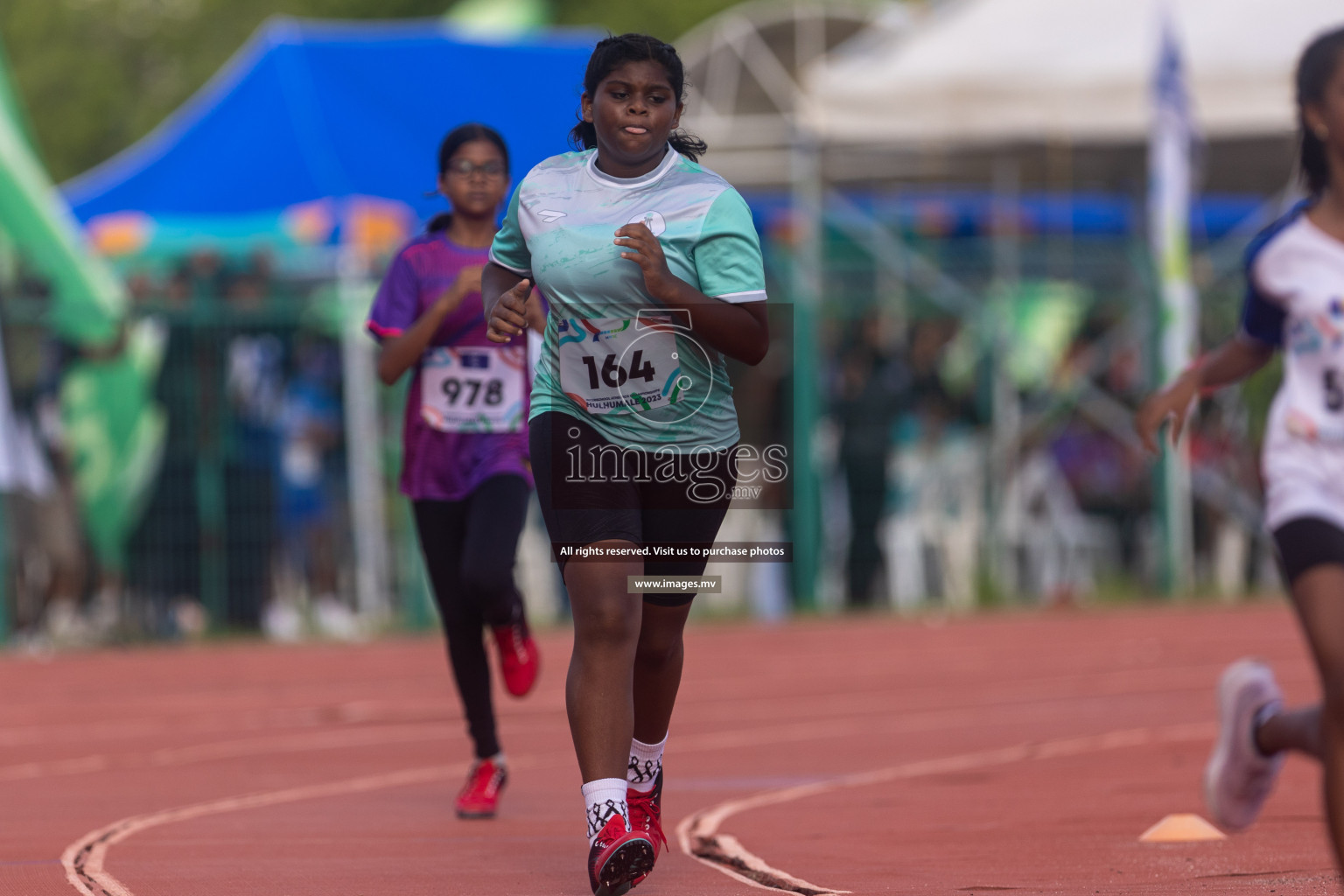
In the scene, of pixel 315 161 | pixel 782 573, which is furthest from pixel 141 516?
pixel 782 573

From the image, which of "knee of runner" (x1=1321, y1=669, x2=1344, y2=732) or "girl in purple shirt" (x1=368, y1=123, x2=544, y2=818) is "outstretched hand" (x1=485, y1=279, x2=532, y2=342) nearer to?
"girl in purple shirt" (x1=368, y1=123, x2=544, y2=818)

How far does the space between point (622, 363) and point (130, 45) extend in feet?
136

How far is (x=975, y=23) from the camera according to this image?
19.0 metres

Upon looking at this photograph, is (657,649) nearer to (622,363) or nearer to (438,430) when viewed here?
(622,363)

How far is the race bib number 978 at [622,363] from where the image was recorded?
220 inches

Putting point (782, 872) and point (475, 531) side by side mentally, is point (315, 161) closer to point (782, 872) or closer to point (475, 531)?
point (475, 531)

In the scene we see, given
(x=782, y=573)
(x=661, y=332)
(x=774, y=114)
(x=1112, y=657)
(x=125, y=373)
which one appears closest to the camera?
(x=661, y=332)

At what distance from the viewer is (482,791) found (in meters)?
7.66

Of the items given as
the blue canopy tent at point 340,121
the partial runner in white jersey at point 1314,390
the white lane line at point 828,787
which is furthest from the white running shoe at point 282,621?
the partial runner in white jersey at point 1314,390

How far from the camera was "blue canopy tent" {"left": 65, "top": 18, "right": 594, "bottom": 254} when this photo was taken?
58.1ft

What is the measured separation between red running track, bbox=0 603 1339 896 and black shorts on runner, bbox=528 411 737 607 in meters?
0.97

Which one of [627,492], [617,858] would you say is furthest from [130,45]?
[617,858]

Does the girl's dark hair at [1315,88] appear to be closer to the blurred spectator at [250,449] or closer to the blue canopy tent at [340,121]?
the blurred spectator at [250,449]

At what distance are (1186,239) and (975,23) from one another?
2631 millimetres
